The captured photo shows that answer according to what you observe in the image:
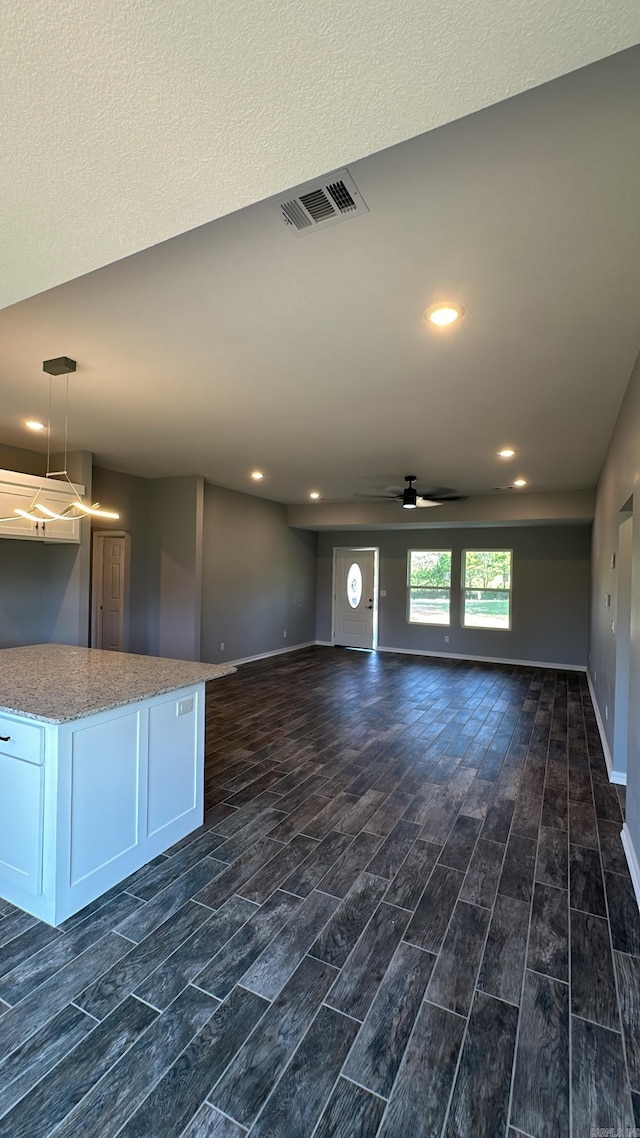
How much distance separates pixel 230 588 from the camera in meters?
7.26

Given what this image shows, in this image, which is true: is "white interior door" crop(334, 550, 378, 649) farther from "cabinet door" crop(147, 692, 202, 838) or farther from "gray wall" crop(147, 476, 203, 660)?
"cabinet door" crop(147, 692, 202, 838)

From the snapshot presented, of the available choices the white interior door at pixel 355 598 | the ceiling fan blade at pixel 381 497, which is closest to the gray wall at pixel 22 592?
the ceiling fan blade at pixel 381 497

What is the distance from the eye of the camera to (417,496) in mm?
5660

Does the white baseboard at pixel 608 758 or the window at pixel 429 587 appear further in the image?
the window at pixel 429 587

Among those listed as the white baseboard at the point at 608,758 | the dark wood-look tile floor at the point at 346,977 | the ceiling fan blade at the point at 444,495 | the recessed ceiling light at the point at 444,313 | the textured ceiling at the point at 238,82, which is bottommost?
the dark wood-look tile floor at the point at 346,977

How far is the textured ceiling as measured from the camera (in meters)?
0.88

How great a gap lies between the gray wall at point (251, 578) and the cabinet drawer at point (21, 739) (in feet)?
15.2

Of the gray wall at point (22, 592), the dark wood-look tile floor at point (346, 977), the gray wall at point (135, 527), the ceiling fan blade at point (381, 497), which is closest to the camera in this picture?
the dark wood-look tile floor at point (346, 977)

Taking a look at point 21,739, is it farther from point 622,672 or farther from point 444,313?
point 622,672

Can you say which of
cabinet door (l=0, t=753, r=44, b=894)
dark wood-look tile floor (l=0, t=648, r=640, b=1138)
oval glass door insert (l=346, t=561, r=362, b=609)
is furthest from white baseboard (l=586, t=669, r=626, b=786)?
oval glass door insert (l=346, t=561, r=362, b=609)

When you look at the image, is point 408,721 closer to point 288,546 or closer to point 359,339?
point 359,339

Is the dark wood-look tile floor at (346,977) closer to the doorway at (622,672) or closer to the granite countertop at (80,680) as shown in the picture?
the doorway at (622,672)

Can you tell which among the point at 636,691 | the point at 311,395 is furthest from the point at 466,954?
the point at 311,395

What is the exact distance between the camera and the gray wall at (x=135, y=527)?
245 inches
